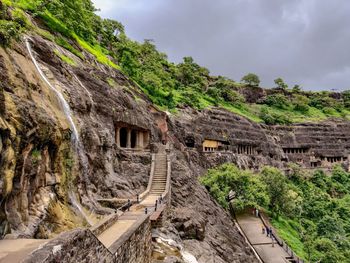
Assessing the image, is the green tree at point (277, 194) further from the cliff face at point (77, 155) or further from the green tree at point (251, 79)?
the green tree at point (251, 79)

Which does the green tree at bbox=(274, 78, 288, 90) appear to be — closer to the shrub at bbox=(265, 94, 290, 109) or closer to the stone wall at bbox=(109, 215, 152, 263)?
the shrub at bbox=(265, 94, 290, 109)

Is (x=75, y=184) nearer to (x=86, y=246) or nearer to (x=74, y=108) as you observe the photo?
(x=74, y=108)

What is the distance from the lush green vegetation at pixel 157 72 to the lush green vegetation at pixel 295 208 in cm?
1903

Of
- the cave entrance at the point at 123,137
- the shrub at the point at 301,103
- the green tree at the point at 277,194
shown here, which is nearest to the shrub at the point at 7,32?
the cave entrance at the point at 123,137

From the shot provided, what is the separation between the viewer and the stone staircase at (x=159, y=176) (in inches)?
979

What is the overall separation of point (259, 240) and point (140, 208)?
17.2m

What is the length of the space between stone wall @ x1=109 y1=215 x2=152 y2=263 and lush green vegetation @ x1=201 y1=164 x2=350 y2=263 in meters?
20.7

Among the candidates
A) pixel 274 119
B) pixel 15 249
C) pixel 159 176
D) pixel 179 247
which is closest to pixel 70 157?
pixel 179 247

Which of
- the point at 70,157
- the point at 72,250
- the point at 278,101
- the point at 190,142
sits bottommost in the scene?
the point at 72,250

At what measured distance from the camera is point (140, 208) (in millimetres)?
19656

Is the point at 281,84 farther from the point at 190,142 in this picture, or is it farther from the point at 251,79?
the point at 190,142

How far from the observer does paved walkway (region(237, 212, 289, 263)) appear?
1126 inches

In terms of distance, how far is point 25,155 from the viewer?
41.8ft

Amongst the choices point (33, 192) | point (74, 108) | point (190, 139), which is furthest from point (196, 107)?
point (33, 192)
